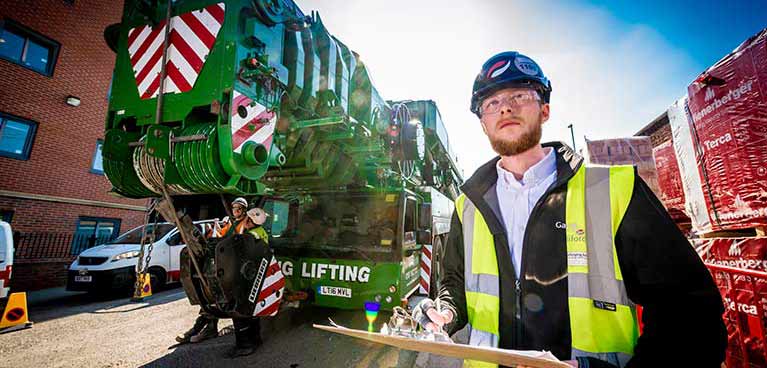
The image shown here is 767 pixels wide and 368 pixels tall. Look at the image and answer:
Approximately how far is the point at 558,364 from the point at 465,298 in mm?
847

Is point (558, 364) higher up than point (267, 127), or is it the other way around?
point (267, 127)

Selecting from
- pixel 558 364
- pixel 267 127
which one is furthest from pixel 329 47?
pixel 558 364

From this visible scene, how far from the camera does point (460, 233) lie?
1629 millimetres

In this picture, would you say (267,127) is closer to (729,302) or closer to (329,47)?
(329,47)

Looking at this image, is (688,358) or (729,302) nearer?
(688,358)

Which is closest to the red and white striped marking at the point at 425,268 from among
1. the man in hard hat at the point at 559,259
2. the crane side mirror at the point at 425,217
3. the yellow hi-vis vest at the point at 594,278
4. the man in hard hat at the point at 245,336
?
the crane side mirror at the point at 425,217

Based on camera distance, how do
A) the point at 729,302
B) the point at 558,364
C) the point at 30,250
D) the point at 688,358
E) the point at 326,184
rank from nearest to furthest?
the point at 558,364, the point at 688,358, the point at 729,302, the point at 326,184, the point at 30,250

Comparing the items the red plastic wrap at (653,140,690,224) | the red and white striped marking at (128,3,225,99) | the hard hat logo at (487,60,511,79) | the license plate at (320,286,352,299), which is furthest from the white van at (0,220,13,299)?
the red plastic wrap at (653,140,690,224)

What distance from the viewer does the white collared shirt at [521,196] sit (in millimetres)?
1370

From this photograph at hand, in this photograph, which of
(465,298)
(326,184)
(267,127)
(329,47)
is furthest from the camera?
(326,184)

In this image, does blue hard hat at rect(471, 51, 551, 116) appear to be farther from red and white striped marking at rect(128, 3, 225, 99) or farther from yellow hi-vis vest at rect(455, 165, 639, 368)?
red and white striped marking at rect(128, 3, 225, 99)

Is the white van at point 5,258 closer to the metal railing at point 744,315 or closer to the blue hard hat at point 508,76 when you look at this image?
the blue hard hat at point 508,76

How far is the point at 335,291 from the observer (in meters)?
4.28

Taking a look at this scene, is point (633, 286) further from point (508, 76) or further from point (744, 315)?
point (744, 315)
